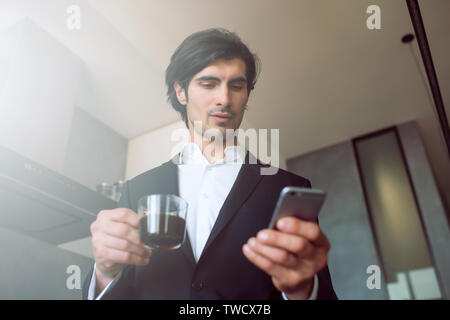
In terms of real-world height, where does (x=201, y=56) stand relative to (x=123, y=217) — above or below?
above

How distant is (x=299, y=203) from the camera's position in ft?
1.61

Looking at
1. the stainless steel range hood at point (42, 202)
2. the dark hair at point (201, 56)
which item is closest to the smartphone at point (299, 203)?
the dark hair at point (201, 56)

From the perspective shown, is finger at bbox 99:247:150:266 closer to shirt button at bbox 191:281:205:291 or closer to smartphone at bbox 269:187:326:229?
shirt button at bbox 191:281:205:291

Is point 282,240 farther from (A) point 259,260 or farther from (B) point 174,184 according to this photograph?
(B) point 174,184

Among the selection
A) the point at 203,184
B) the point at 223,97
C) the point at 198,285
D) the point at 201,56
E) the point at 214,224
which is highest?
the point at 201,56

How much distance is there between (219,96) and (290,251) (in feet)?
1.33

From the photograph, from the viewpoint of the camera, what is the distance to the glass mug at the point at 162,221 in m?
0.58

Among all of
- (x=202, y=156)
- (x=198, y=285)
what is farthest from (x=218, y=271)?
(x=202, y=156)

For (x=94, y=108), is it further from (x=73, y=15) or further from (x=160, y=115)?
(x=160, y=115)

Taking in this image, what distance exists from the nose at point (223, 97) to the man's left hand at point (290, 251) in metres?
0.37

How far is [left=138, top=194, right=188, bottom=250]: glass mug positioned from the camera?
580 millimetres

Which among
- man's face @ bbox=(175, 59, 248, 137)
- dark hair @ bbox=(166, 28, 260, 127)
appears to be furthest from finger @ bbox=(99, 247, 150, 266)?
dark hair @ bbox=(166, 28, 260, 127)

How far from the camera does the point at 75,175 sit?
7.41 ft
